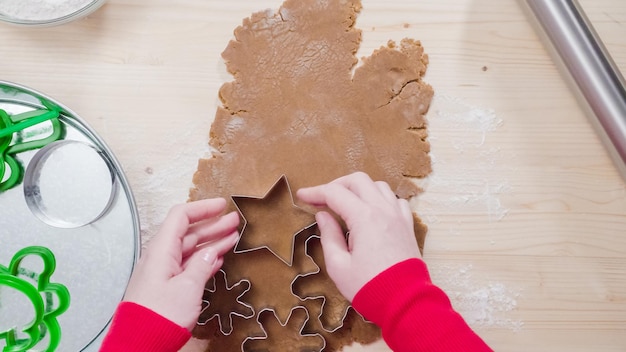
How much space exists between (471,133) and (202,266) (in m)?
0.46

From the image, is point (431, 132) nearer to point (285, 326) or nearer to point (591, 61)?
point (591, 61)

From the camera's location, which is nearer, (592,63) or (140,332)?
(140,332)

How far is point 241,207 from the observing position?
845mm

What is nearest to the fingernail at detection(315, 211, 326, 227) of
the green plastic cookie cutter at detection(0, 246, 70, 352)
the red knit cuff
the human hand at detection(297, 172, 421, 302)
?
the human hand at detection(297, 172, 421, 302)

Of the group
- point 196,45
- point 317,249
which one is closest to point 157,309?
point 317,249

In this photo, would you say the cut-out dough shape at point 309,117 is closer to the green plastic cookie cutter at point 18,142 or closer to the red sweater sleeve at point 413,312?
the red sweater sleeve at point 413,312

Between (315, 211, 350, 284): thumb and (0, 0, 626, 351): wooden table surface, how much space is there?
164 millimetres

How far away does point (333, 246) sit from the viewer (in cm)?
78

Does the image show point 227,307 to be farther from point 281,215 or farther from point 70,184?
point 70,184

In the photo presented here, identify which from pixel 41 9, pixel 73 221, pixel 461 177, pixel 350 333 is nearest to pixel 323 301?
pixel 350 333

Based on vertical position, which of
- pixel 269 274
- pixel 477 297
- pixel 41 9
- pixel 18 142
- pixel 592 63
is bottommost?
pixel 477 297

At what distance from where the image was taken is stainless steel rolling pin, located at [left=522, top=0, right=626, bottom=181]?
2.79 ft

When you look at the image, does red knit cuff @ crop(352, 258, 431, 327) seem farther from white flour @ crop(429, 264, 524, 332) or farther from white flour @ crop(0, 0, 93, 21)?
white flour @ crop(0, 0, 93, 21)

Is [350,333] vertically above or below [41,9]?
below
